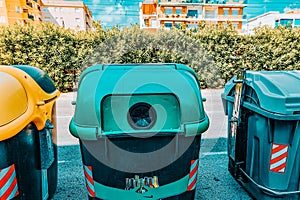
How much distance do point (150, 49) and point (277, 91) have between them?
871cm

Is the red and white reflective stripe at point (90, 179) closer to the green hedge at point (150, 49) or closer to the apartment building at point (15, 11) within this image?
the green hedge at point (150, 49)

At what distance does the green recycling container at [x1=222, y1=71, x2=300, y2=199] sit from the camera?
2.09 metres

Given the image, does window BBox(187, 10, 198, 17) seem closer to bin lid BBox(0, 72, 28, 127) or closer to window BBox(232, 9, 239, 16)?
window BBox(232, 9, 239, 16)

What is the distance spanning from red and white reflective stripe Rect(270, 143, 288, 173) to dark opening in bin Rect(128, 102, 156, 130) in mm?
1292

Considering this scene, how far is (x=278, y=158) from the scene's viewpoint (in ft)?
7.20

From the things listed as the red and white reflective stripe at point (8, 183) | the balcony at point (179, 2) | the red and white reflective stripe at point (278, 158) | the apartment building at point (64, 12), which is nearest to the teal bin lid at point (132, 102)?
the red and white reflective stripe at point (8, 183)

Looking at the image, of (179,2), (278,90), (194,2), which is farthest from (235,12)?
(278,90)

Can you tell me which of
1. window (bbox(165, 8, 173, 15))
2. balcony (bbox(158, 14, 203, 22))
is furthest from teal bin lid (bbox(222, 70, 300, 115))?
window (bbox(165, 8, 173, 15))

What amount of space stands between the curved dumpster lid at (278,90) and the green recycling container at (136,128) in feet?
2.29

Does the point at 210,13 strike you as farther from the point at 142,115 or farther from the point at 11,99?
the point at 11,99

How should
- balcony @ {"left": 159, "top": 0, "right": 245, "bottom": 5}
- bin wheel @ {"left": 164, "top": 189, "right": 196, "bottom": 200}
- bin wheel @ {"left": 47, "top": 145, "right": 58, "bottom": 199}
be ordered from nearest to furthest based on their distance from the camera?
bin wheel @ {"left": 164, "top": 189, "right": 196, "bottom": 200} → bin wheel @ {"left": 47, "top": 145, "right": 58, "bottom": 199} → balcony @ {"left": 159, "top": 0, "right": 245, "bottom": 5}

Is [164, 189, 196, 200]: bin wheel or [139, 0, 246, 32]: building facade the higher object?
[139, 0, 246, 32]: building facade

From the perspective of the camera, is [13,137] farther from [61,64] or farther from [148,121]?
[61,64]

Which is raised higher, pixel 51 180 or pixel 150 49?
pixel 150 49
